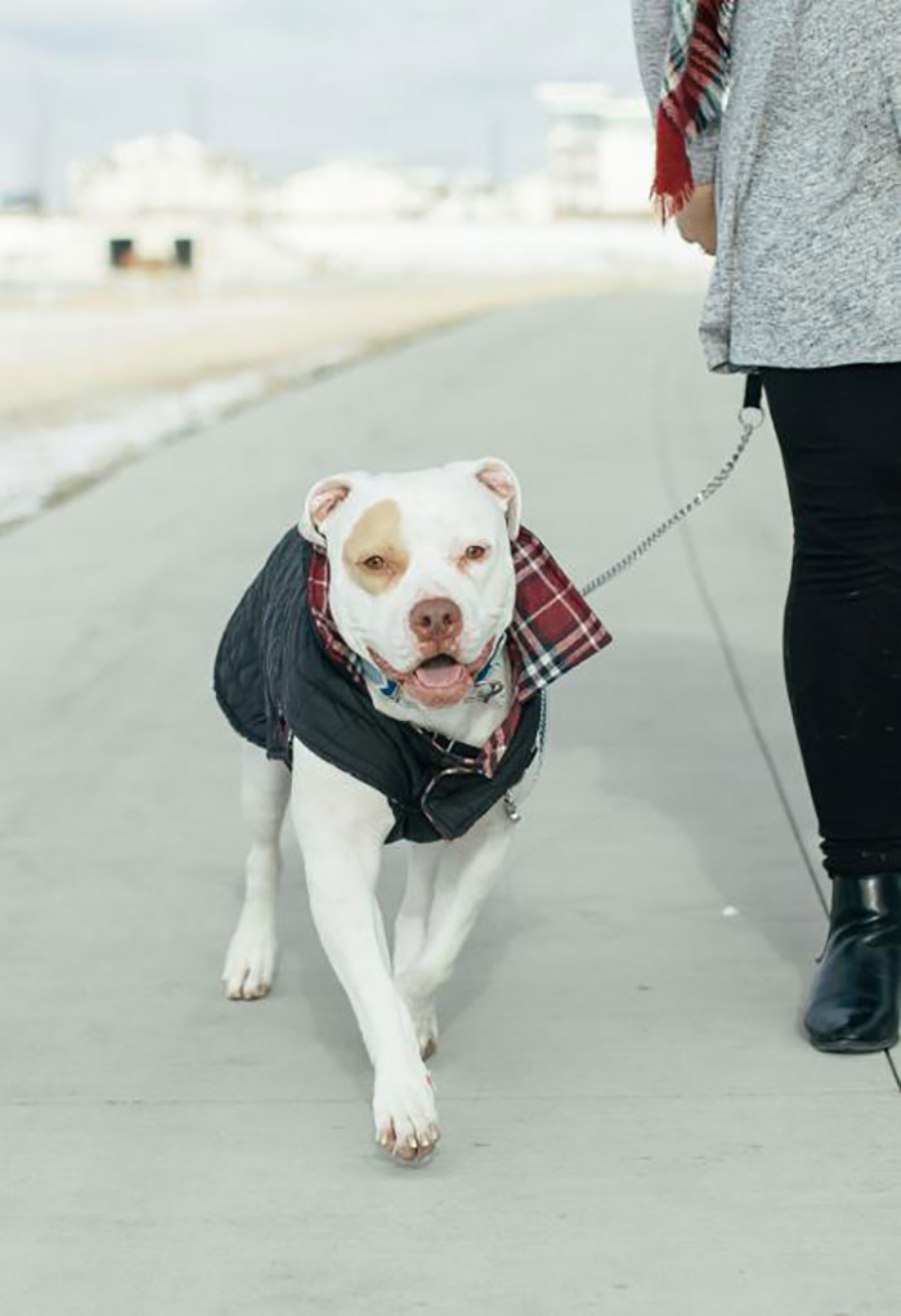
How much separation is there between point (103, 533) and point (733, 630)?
11.7ft

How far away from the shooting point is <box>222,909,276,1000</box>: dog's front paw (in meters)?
4.36

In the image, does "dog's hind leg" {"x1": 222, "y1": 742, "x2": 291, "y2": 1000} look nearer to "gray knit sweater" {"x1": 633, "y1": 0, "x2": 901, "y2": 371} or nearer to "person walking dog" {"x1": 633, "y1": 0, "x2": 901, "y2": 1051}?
"person walking dog" {"x1": 633, "y1": 0, "x2": 901, "y2": 1051}

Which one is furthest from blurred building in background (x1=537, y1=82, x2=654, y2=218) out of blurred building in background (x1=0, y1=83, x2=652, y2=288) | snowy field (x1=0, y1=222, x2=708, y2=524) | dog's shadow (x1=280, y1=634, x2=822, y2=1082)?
dog's shadow (x1=280, y1=634, x2=822, y2=1082)

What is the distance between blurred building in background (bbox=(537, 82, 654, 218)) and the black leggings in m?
149

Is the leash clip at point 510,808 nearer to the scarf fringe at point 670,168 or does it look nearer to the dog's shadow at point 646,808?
the dog's shadow at point 646,808

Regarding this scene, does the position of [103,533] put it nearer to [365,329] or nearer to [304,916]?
[304,916]

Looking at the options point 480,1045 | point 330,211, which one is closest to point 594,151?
point 330,211

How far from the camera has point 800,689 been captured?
4.23 meters

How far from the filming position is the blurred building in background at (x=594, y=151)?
156 m

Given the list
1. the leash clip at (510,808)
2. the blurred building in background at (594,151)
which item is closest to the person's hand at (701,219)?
the leash clip at (510,808)

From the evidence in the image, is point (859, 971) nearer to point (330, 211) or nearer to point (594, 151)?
point (594, 151)

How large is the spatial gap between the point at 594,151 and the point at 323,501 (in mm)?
161261

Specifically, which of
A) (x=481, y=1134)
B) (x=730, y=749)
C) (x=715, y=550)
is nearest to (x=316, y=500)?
(x=481, y=1134)

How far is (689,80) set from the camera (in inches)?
166
